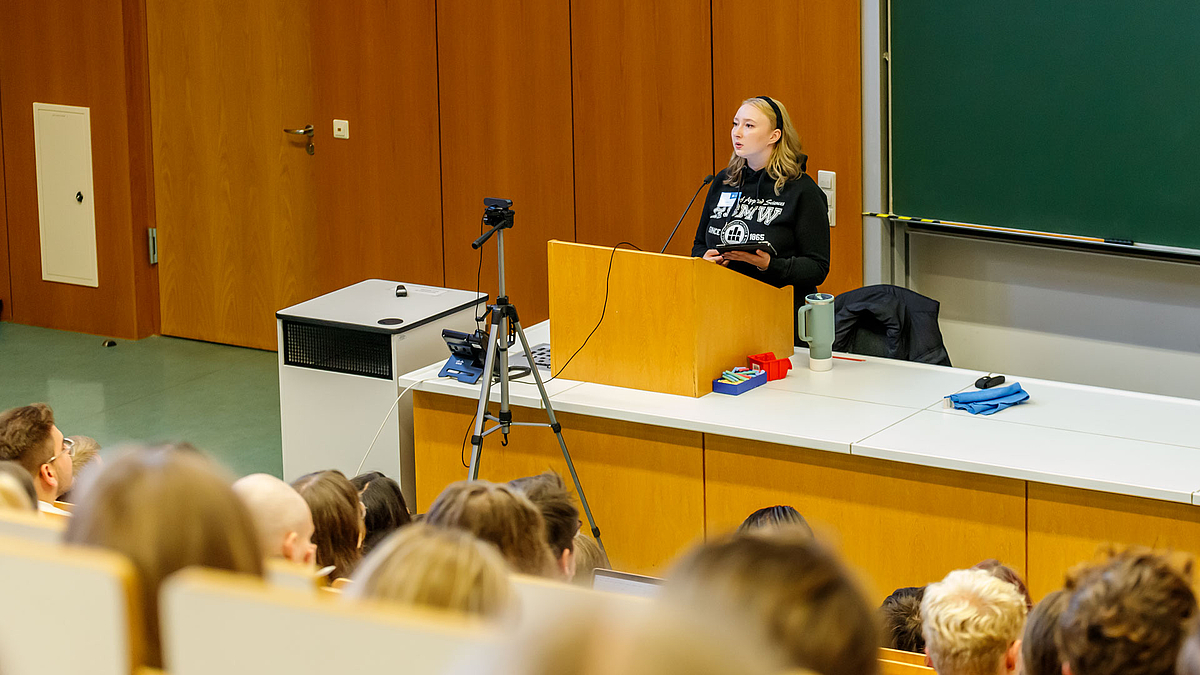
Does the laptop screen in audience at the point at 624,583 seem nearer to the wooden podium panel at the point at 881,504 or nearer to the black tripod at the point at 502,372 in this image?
the wooden podium panel at the point at 881,504

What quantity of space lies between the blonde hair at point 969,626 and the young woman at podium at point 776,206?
217cm

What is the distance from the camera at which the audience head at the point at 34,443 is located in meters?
3.12

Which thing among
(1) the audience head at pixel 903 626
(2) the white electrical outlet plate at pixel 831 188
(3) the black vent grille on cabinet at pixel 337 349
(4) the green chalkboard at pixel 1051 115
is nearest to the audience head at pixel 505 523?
(1) the audience head at pixel 903 626

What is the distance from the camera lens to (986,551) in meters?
3.62

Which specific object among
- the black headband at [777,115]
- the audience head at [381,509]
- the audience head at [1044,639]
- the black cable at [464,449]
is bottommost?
the black cable at [464,449]

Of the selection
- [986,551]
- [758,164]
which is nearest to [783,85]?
[758,164]

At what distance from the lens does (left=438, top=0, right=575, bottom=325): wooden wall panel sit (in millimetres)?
6273

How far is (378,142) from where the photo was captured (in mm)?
6773

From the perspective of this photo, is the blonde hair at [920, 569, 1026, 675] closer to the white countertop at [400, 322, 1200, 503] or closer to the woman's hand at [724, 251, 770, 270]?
the white countertop at [400, 322, 1200, 503]

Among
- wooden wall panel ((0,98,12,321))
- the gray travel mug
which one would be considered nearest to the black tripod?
the gray travel mug

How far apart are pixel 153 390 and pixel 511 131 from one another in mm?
2168

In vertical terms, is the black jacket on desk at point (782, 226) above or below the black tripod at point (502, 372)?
above

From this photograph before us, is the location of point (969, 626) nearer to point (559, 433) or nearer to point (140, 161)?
point (559, 433)

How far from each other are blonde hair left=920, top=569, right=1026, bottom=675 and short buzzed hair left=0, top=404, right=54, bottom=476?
6.82 feet
